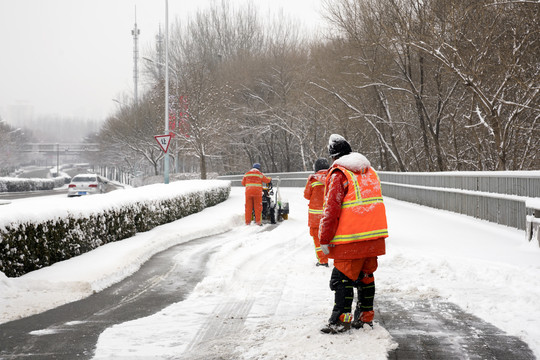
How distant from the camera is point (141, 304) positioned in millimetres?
6953

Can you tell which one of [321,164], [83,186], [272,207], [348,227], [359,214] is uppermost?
[321,164]

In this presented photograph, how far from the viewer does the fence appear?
12.3m

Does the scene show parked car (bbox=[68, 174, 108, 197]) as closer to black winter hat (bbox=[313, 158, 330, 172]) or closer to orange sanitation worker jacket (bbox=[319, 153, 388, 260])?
black winter hat (bbox=[313, 158, 330, 172])

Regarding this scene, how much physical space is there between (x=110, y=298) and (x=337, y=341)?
11.0 ft

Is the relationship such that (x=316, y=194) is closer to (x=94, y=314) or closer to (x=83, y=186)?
(x=94, y=314)

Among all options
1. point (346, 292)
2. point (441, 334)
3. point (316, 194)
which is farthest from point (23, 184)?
point (441, 334)

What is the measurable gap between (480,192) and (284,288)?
8847mm

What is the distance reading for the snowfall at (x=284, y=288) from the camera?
512cm

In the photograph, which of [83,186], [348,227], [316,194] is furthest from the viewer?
[83,186]

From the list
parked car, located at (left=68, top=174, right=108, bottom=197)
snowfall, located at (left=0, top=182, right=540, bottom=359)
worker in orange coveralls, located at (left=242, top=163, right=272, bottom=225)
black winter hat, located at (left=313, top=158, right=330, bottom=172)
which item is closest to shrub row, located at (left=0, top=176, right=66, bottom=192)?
parked car, located at (left=68, top=174, right=108, bottom=197)

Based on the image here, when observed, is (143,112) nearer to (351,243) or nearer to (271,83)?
(271,83)

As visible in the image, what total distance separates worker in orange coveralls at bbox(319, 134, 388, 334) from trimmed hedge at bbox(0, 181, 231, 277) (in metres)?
4.56

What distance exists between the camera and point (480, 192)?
14.9 metres

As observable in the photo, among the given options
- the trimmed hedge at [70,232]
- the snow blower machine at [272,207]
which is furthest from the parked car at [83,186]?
the snow blower machine at [272,207]
